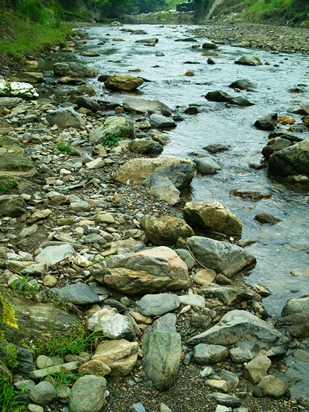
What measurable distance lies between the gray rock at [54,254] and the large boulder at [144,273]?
56 centimetres

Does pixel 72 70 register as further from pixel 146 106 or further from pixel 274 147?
pixel 274 147

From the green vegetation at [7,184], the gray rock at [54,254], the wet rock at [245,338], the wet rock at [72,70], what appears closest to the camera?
the wet rock at [245,338]

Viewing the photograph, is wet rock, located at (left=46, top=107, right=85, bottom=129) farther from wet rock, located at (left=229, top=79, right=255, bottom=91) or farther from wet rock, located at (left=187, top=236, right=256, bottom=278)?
wet rock, located at (left=229, top=79, right=255, bottom=91)

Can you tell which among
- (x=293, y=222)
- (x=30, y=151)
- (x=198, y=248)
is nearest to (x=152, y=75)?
(x=30, y=151)

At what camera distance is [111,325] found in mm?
4055

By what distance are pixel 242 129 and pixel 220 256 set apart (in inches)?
296

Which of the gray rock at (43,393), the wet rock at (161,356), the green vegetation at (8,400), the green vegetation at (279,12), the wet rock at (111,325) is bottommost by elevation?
the green vegetation at (279,12)

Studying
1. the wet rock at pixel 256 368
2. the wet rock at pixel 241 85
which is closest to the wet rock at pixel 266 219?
the wet rock at pixel 256 368

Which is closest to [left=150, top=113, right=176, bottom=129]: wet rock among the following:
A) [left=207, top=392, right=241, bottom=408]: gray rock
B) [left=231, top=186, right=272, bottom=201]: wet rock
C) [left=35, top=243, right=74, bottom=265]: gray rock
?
[left=231, top=186, right=272, bottom=201]: wet rock

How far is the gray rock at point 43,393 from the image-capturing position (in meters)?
3.11

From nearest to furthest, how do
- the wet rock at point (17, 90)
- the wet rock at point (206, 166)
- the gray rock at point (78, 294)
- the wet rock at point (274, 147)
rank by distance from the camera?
1. the gray rock at point (78, 294)
2. the wet rock at point (206, 166)
3. the wet rock at point (274, 147)
4. the wet rock at point (17, 90)

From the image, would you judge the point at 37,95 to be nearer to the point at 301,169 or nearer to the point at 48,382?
the point at 301,169

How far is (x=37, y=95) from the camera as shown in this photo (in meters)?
14.2

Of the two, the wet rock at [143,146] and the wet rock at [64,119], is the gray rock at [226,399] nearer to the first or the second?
the wet rock at [143,146]
